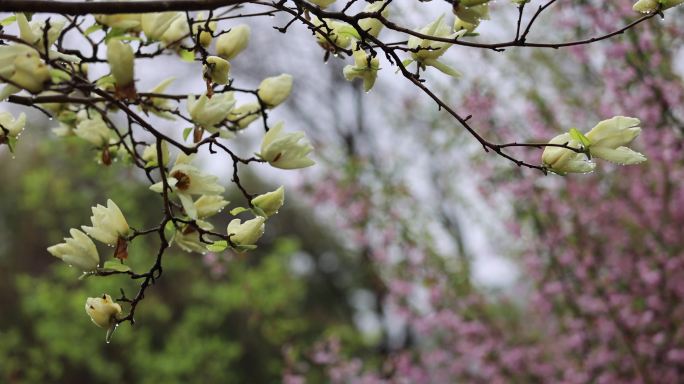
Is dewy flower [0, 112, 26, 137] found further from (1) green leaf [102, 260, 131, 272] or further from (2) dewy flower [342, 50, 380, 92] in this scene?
(2) dewy flower [342, 50, 380, 92]

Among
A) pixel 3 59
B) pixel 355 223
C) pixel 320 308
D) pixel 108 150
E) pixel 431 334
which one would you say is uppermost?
pixel 320 308

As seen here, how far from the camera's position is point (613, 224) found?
162 inches

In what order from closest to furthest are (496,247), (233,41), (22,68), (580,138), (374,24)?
(22,68)
(580,138)
(374,24)
(233,41)
(496,247)

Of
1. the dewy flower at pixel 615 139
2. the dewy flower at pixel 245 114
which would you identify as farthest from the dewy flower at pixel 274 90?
the dewy flower at pixel 615 139

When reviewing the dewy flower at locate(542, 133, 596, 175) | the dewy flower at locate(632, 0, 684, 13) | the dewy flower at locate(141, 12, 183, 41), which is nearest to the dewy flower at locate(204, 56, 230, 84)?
the dewy flower at locate(141, 12, 183, 41)

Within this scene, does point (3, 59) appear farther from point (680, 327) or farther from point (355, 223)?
point (355, 223)

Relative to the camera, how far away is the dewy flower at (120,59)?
2.75 ft

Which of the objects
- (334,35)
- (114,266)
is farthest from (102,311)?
(334,35)

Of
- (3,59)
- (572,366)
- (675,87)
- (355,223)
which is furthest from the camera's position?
(355,223)

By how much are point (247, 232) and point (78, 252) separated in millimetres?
245

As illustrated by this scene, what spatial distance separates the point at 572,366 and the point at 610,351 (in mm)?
302

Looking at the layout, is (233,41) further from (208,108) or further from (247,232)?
(247,232)

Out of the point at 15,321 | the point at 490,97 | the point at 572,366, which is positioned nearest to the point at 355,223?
the point at 490,97

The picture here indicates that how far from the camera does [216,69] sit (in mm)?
1067
